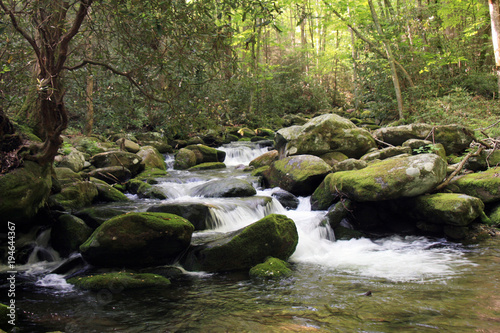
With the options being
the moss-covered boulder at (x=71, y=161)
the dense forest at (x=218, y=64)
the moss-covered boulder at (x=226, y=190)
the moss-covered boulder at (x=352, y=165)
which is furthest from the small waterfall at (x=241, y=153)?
the moss-covered boulder at (x=352, y=165)

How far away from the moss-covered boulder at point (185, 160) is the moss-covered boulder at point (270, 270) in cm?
904

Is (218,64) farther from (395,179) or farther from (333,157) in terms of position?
(333,157)

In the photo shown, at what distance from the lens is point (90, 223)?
6.54 meters

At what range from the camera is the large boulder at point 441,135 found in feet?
33.3

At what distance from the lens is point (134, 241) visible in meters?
5.24

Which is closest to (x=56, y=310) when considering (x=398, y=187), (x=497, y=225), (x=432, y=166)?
(x=398, y=187)

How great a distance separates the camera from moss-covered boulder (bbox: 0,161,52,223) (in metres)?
5.28

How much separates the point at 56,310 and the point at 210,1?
4.21 m

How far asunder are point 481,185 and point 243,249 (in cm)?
548

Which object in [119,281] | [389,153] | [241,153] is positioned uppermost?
[241,153]

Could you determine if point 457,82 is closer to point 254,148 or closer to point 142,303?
point 254,148

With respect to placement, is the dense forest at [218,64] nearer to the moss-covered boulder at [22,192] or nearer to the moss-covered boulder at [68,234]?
the moss-covered boulder at [22,192]

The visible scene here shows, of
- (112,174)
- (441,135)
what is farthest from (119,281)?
(441,135)

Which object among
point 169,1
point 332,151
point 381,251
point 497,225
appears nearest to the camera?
point 169,1
